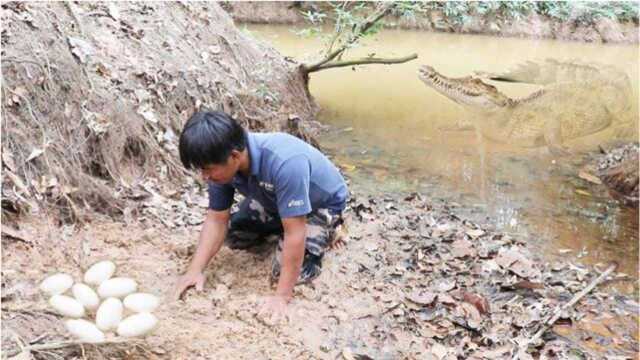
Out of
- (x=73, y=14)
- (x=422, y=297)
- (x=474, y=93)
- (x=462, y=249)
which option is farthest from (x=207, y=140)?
(x=474, y=93)

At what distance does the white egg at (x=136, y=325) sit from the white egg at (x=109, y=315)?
3 centimetres

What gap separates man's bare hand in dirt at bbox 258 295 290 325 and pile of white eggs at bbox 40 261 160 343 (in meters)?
0.44

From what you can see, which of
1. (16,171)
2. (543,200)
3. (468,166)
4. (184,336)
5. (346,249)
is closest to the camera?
(184,336)

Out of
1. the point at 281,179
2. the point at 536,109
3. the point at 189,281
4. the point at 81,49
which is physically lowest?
the point at 536,109

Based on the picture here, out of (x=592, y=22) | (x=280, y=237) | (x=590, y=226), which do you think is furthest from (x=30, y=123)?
(x=592, y=22)

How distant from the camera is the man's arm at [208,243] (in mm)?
2756

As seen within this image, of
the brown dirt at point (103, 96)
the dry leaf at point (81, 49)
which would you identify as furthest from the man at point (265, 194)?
the dry leaf at point (81, 49)

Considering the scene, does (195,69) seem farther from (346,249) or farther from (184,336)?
(184,336)

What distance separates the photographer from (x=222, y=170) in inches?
91.6

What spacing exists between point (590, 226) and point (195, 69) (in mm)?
3197

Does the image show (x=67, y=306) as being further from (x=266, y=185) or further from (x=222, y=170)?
(x=266, y=185)

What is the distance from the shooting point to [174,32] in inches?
204

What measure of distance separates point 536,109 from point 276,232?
4443mm

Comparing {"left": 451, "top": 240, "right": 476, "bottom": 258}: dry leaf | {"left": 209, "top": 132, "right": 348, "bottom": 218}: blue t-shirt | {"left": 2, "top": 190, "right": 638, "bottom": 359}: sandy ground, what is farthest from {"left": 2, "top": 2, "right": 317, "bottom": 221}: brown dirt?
{"left": 451, "top": 240, "right": 476, "bottom": 258}: dry leaf
